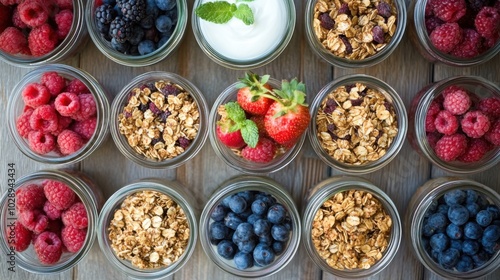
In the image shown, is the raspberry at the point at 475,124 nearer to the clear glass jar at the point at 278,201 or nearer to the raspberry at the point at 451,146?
the raspberry at the point at 451,146

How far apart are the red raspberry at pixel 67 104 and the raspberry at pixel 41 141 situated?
0.25ft

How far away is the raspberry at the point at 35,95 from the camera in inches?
45.7

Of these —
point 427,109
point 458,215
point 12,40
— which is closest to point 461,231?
point 458,215

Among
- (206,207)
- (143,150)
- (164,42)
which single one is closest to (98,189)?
(143,150)

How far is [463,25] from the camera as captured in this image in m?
1.19

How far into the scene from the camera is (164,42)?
1167 mm

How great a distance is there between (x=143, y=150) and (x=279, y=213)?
369 millimetres

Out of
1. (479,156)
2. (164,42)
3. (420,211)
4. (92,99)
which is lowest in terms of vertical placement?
(420,211)

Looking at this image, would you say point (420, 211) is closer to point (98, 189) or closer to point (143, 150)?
point (143, 150)

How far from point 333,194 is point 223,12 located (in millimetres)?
507

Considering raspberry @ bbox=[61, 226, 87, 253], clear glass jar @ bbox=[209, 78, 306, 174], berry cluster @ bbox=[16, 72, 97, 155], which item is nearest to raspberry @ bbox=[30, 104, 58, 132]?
berry cluster @ bbox=[16, 72, 97, 155]

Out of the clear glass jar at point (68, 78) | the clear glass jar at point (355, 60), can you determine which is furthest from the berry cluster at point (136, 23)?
the clear glass jar at point (355, 60)

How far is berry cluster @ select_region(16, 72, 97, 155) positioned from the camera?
3.78 feet

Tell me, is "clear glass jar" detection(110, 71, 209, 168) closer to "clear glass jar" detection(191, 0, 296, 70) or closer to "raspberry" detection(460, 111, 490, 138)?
"clear glass jar" detection(191, 0, 296, 70)
